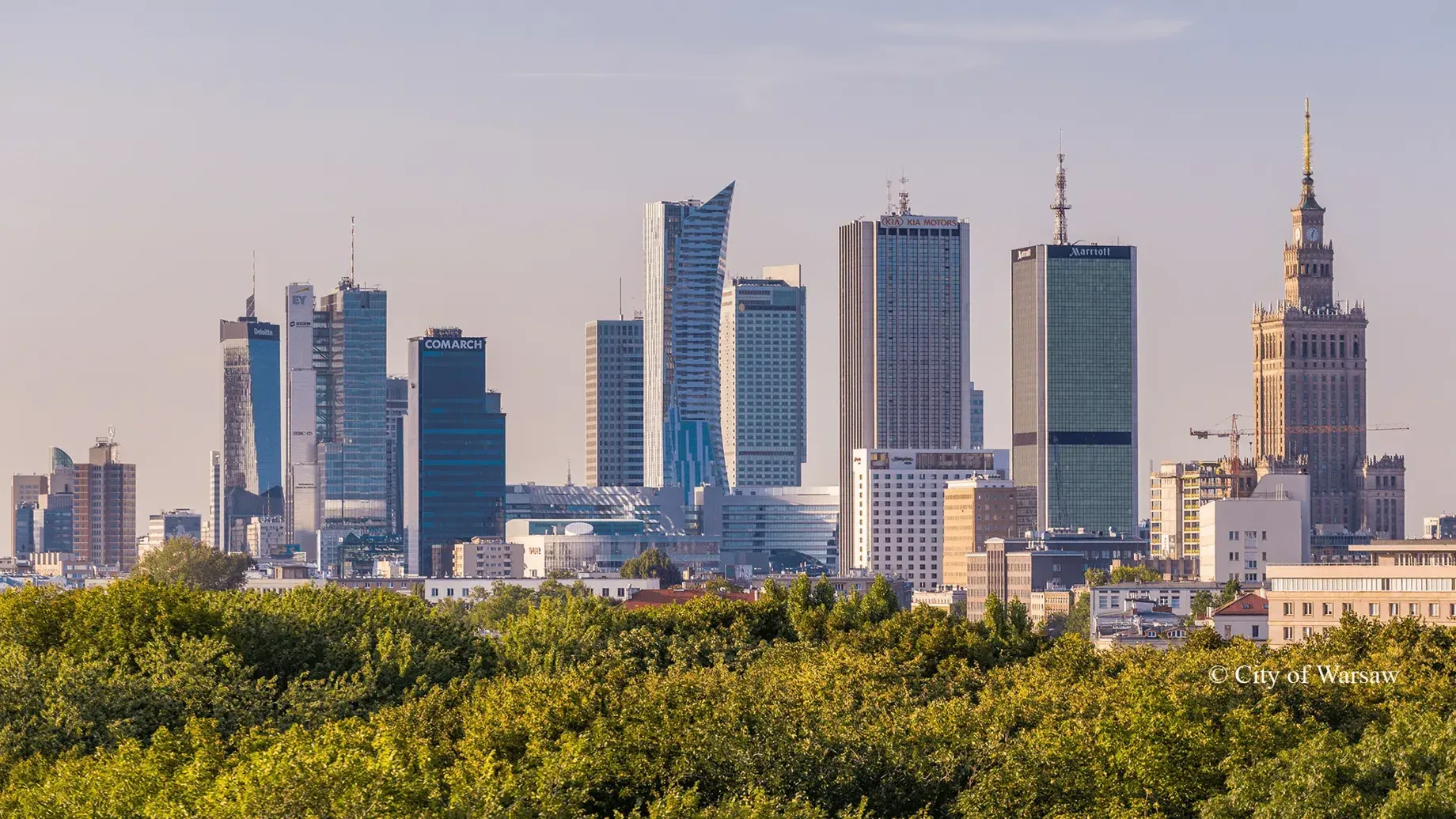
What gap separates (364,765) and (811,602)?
72.5 meters

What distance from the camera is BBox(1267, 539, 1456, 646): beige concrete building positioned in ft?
604

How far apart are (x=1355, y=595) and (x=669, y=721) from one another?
375 ft

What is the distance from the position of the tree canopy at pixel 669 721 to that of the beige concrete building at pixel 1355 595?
67.2 metres

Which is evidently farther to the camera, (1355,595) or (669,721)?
(1355,595)

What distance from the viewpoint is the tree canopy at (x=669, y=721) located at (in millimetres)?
71688

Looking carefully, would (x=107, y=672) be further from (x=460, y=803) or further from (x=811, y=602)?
(x=811, y=602)

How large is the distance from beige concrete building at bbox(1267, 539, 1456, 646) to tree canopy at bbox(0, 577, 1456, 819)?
220 feet

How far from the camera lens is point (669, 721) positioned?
81.2m

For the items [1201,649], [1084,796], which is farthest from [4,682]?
[1201,649]

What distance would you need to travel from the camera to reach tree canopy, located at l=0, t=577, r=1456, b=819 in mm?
71688

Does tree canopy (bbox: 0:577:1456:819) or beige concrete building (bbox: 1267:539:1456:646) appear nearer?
tree canopy (bbox: 0:577:1456:819)

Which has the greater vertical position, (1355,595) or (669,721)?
(669,721)

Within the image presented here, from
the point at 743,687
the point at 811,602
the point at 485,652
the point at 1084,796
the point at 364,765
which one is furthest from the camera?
the point at 811,602

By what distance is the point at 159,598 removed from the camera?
110500 millimetres
